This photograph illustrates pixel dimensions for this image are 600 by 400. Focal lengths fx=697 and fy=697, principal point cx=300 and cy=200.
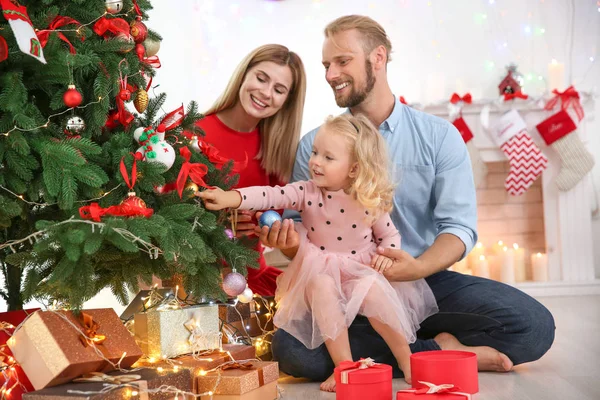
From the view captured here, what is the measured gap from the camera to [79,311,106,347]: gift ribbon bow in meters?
1.53

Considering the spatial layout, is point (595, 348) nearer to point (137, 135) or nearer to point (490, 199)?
point (137, 135)

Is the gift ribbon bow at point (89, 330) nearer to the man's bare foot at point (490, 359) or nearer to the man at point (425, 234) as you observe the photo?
the man at point (425, 234)

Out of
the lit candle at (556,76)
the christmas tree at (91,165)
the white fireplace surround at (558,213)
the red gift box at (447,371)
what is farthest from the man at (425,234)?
the lit candle at (556,76)

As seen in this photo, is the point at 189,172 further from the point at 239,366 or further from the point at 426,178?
the point at 426,178

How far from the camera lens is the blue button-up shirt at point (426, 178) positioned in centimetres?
224

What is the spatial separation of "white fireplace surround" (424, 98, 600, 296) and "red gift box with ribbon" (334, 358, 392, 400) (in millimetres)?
2892

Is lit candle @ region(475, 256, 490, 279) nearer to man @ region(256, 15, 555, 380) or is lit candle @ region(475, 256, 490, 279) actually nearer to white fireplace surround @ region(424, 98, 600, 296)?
white fireplace surround @ region(424, 98, 600, 296)

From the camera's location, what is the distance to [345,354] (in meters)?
1.91

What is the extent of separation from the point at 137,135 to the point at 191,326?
1.69 ft

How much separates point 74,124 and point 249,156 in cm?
116

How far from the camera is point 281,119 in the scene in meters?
2.66

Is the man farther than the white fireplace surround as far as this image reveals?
No

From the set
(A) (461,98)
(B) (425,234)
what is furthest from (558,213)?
(B) (425,234)

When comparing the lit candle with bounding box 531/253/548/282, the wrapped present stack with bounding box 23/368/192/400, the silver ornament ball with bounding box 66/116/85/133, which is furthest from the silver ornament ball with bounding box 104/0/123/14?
the lit candle with bounding box 531/253/548/282
